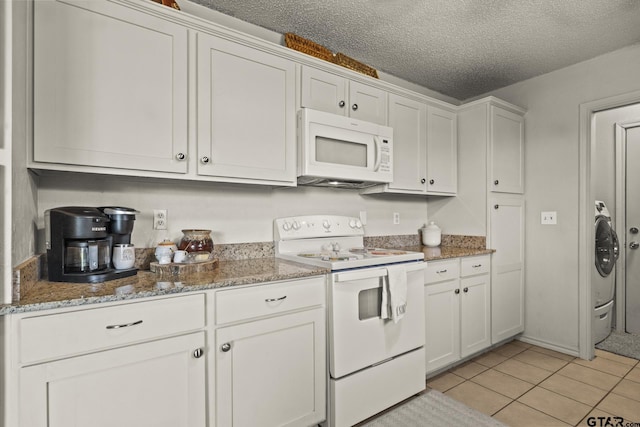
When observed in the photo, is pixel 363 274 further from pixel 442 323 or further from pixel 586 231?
pixel 586 231

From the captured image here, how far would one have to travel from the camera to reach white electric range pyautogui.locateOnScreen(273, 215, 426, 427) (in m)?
1.79

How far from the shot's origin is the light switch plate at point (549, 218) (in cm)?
295

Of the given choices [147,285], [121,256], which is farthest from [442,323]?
[121,256]

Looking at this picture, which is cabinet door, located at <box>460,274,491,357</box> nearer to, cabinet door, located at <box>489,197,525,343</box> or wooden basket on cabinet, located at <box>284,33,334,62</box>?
cabinet door, located at <box>489,197,525,343</box>

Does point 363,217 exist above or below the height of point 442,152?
below

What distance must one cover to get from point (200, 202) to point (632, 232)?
13.4ft

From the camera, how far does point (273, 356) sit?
1.60 m

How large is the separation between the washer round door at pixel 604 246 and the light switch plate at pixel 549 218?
22.8 inches

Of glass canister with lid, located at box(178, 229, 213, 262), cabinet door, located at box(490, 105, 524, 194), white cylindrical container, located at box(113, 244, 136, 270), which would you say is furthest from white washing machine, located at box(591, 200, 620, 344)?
white cylindrical container, located at box(113, 244, 136, 270)

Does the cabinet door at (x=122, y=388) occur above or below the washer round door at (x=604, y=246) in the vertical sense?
below

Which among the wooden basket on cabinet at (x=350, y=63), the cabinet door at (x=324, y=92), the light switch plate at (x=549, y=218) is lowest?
the light switch plate at (x=549, y=218)

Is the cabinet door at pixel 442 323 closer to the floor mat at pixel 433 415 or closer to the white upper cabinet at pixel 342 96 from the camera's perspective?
the floor mat at pixel 433 415

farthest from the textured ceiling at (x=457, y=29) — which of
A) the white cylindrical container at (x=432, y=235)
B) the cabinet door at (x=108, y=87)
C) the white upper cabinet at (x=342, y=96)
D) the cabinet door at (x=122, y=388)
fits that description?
the cabinet door at (x=122, y=388)

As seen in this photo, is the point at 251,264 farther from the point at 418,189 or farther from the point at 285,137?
the point at 418,189
